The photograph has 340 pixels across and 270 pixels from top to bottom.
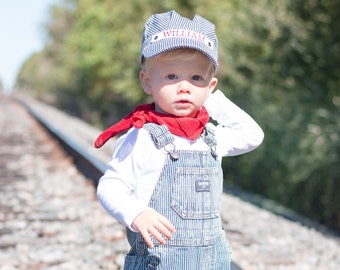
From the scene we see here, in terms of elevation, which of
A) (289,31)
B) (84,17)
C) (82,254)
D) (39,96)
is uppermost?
(39,96)

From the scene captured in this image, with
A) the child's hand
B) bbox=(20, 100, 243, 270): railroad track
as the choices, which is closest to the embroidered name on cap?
the child's hand

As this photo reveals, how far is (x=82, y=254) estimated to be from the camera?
449 centimetres

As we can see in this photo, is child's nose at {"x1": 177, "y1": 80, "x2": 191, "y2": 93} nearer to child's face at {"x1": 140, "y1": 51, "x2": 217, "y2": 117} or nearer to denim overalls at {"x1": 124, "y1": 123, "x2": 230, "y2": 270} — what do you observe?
child's face at {"x1": 140, "y1": 51, "x2": 217, "y2": 117}

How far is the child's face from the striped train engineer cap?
5 centimetres

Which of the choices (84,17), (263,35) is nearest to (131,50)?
(263,35)

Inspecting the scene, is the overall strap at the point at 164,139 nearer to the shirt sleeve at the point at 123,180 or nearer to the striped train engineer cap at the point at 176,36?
the shirt sleeve at the point at 123,180

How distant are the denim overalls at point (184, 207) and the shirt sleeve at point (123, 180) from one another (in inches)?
3.0

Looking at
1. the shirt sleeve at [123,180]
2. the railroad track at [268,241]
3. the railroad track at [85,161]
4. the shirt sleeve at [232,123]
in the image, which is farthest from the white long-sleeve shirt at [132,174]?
the railroad track at [85,161]

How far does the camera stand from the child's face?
7.32ft

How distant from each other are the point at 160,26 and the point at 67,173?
6.51 meters

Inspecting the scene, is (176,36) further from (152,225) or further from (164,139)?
(152,225)

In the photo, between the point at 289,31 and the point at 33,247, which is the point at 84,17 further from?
the point at 33,247

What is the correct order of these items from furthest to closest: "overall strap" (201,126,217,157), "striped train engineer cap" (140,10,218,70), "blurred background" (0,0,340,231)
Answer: "blurred background" (0,0,340,231), "overall strap" (201,126,217,157), "striped train engineer cap" (140,10,218,70)

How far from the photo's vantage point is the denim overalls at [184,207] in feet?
7.18
